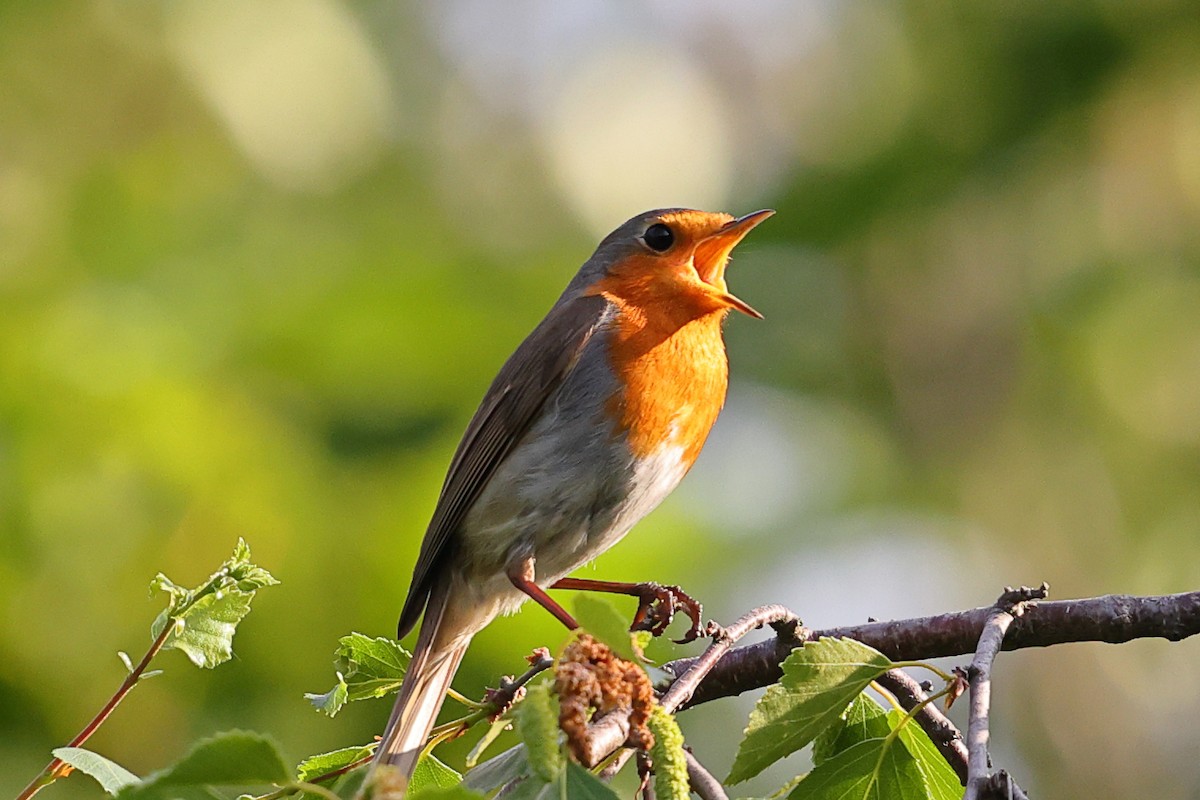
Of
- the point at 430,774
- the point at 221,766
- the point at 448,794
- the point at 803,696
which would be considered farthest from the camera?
the point at 430,774

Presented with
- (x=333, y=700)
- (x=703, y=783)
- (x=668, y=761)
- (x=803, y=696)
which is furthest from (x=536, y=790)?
(x=333, y=700)

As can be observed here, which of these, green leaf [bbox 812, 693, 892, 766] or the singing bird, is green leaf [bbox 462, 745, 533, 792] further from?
the singing bird

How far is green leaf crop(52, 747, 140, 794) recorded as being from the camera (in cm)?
210

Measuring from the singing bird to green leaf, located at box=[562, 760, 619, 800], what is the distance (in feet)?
6.31

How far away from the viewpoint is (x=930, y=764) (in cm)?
250

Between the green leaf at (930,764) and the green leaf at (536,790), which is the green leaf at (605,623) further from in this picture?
the green leaf at (930,764)

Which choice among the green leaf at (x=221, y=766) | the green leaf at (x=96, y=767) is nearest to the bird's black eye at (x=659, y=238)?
the green leaf at (x=96, y=767)

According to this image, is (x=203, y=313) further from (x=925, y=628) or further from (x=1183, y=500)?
(x=1183, y=500)

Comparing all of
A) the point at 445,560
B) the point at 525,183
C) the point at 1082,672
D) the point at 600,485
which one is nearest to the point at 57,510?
the point at 445,560

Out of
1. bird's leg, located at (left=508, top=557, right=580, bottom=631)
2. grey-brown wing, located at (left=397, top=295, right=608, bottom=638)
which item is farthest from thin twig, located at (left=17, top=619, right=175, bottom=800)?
grey-brown wing, located at (left=397, top=295, right=608, bottom=638)

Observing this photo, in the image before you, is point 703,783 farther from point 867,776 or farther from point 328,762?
point 328,762

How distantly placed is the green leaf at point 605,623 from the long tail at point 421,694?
952mm

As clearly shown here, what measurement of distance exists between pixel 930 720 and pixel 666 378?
1.56 meters

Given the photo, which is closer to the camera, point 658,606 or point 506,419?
point 658,606
